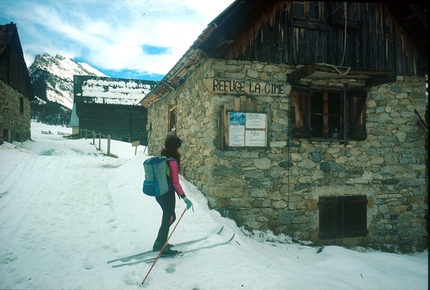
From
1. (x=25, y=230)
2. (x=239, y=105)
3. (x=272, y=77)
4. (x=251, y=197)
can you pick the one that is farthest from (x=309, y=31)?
(x=25, y=230)

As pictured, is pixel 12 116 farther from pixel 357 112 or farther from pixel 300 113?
pixel 357 112

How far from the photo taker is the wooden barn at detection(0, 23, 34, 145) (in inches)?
591

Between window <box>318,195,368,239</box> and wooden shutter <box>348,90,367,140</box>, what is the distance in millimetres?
1634

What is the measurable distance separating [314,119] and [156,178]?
4.71 m

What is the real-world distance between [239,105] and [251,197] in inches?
83.6

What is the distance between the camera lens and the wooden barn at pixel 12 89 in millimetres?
15005

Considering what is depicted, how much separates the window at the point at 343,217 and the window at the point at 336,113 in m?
1.57

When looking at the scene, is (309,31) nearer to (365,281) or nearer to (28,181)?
(365,281)

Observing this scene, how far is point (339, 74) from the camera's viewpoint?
21.3ft

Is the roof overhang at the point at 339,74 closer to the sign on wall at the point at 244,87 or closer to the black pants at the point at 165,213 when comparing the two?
the sign on wall at the point at 244,87

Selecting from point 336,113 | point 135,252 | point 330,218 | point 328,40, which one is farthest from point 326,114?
point 135,252

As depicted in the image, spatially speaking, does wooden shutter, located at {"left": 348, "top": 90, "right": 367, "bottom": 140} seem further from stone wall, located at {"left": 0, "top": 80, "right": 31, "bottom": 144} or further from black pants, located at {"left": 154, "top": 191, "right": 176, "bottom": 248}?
stone wall, located at {"left": 0, "top": 80, "right": 31, "bottom": 144}

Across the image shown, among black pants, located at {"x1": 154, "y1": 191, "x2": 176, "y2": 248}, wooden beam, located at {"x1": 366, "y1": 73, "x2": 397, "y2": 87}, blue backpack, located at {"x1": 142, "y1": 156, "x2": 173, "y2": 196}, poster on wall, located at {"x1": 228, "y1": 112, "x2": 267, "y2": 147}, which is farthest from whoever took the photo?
wooden beam, located at {"x1": 366, "y1": 73, "x2": 397, "y2": 87}

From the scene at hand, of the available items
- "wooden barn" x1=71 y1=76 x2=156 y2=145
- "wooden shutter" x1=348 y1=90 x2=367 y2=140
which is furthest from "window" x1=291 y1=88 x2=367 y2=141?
"wooden barn" x1=71 y1=76 x2=156 y2=145
